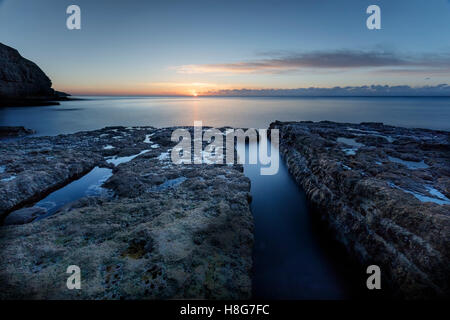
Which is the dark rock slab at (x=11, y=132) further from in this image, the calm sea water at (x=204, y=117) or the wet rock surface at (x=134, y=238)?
the wet rock surface at (x=134, y=238)

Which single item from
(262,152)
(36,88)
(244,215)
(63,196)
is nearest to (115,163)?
(63,196)

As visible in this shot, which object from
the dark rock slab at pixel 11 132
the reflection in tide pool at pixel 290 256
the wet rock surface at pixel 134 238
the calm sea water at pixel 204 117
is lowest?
the reflection in tide pool at pixel 290 256

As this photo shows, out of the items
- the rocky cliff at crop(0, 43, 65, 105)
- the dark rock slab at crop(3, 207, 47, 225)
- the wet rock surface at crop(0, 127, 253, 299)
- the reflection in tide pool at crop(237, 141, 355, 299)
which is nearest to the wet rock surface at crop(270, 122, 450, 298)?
the reflection in tide pool at crop(237, 141, 355, 299)

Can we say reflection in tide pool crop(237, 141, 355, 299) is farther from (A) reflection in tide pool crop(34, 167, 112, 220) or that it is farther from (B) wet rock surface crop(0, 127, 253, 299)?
(A) reflection in tide pool crop(34, 167, 112, 220)

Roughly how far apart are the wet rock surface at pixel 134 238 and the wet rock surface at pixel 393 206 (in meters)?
4.34

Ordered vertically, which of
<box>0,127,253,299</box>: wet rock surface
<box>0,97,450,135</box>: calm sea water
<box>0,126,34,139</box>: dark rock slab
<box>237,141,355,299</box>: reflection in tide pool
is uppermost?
<box>0,97,450,135</box>: calm sea water

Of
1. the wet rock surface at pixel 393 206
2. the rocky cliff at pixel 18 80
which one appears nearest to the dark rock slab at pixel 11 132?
the wet rock surface at pixel 393 206

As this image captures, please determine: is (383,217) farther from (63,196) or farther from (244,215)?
(63,196)

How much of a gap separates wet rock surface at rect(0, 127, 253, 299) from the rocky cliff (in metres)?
80.1

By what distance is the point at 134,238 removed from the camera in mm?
7008

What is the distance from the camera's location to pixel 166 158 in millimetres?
17250

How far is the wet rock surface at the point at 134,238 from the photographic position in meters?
5.38

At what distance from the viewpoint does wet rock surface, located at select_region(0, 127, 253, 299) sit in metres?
5.38
